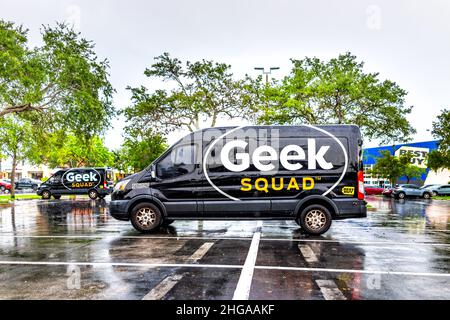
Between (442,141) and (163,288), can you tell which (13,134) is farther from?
(442,141)

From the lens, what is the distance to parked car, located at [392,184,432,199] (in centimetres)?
3412

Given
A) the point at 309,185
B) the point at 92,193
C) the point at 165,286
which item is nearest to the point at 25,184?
the point at 92,193

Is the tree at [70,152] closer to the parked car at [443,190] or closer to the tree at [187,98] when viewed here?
the tree at [187,98]

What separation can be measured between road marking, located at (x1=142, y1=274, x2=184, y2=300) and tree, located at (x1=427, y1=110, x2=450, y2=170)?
34440 millimetres

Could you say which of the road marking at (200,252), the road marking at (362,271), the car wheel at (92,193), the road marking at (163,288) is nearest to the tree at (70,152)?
the car wheel at (92,193)

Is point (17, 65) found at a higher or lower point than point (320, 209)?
higher

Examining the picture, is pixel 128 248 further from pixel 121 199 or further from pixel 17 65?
pixel 17 65

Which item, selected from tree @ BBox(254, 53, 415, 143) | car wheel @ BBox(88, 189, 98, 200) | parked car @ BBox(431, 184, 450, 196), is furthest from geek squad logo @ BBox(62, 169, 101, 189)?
parked car @ BBox(431, 184, 450, 196)

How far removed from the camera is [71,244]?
26.9ft

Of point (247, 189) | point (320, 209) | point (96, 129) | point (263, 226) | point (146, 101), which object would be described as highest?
point (146, 101)

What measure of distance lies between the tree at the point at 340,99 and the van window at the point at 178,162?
1228 cm

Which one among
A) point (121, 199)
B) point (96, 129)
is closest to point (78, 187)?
point (96, 129)

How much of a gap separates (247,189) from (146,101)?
1526cm

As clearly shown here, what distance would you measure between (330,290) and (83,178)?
2384 centimetres
